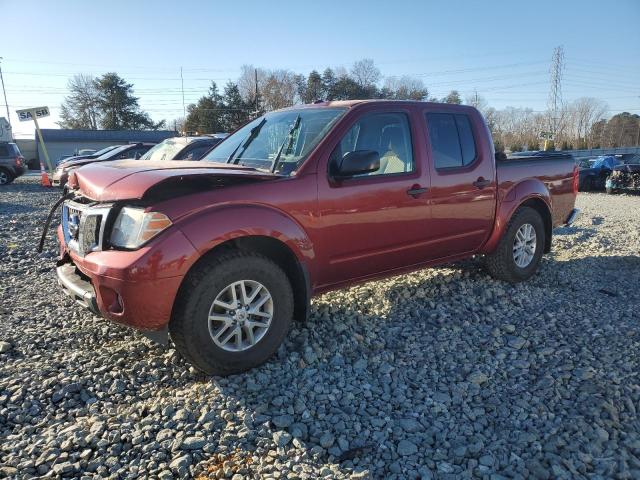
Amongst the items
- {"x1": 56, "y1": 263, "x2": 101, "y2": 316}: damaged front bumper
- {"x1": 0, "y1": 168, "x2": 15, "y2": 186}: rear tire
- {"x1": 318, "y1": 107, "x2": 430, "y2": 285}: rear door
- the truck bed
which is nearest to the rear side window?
{"x1": 318, "y1": 107, "x2": 430, "y2": 285}: rear door

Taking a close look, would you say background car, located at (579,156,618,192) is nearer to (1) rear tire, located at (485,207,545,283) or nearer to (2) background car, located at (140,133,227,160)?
(2) background car, located at (140,133,227,160)

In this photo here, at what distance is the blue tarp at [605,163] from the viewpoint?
67.4ft

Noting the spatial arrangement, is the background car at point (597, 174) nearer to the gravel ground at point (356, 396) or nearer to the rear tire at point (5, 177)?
the gravel ground at point (356, 396)

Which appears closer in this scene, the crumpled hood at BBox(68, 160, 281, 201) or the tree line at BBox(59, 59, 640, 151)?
the crumpled hood at BBox(68, 160, 281, 201)

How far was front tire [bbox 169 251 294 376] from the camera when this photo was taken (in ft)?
9.93

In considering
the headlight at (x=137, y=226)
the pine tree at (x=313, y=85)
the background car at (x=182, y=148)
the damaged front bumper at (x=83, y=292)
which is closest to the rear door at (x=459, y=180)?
the headlight at (x=137, y=226)

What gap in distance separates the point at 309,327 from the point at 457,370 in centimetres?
128

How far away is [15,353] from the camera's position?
360 centimetres

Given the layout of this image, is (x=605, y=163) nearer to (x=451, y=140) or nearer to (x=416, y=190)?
(x=451, y=140)

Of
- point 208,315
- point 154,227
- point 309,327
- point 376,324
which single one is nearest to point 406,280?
point 376,324

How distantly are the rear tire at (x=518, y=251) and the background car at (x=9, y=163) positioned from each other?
23016 millimetres

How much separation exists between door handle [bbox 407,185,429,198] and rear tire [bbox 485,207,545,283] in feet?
4.85

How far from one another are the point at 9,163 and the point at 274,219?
22939 millimetres

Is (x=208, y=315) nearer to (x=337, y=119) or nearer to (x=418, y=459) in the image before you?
(x=418, y=459)
